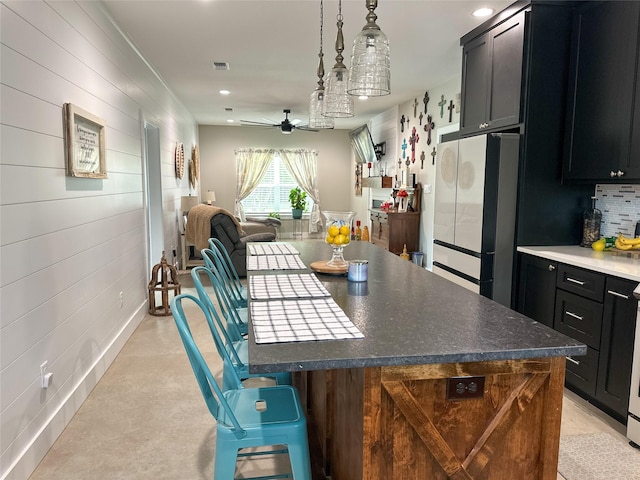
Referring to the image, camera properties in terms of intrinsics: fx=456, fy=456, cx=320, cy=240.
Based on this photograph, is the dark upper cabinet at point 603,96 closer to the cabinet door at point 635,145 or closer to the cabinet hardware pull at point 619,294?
the cabinet door at point 635,145

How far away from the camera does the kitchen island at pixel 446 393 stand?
126 centimetres

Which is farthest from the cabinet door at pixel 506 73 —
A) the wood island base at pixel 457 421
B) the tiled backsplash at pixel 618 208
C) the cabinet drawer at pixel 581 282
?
the wood island base at pixel 457 421

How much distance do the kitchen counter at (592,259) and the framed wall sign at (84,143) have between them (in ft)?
A: 9.66

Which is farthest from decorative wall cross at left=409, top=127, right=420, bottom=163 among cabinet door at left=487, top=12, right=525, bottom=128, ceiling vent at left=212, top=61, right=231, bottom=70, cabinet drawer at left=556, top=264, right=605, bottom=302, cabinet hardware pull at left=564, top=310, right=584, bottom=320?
→ cabinet hardware pull at left=564, top=310, right=584, bottom=320

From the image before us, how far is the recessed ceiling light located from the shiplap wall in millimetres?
2705

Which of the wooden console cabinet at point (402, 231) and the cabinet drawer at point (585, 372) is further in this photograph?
the wooden console cabinet at point (402, 231)

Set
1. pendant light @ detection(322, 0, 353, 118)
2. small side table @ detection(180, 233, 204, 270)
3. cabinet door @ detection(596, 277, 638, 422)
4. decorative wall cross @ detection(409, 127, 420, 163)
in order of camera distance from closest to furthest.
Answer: pendant light @ detection(322, 0, 353, 118) → cabinet door @ detection(596, 277, 638, 422) → decorative wall cross @ detection(409, 127, 420, 163) → small side table @ detection(180, 233, 204, 270)

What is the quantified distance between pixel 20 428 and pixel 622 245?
11.5ft

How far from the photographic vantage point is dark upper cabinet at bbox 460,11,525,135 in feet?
10.6

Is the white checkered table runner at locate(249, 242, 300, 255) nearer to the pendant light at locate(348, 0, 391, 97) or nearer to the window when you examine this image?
the pendant light at locate(348, 0, 391, 97)

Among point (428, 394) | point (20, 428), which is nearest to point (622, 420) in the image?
point (428, 394)

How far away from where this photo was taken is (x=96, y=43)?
124 inches

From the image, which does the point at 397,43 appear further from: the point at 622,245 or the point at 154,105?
the point at 154,105

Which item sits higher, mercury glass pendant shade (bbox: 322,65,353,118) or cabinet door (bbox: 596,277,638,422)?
mercury glass pendant shade (bbox: 322,65,353,118)
